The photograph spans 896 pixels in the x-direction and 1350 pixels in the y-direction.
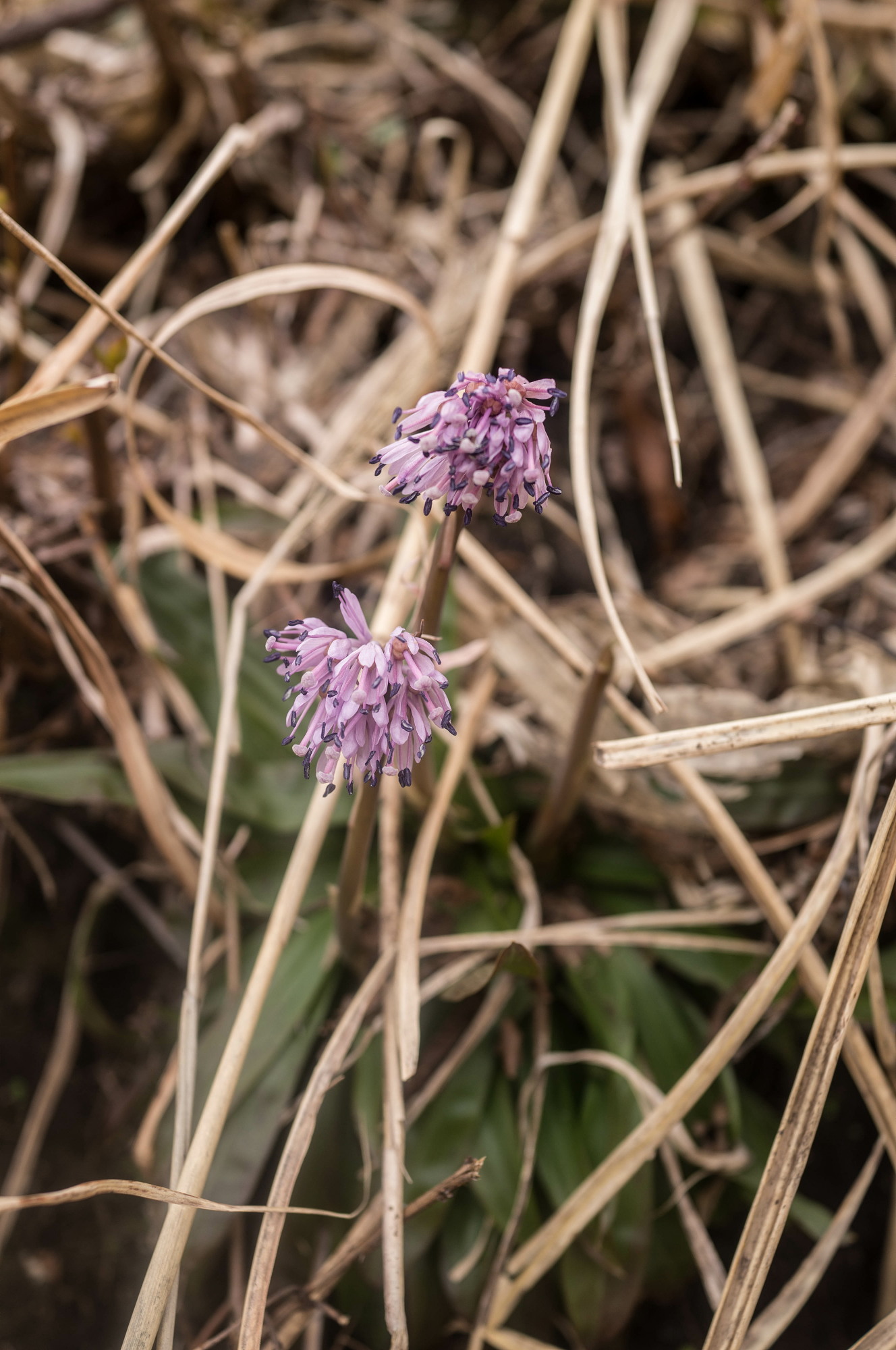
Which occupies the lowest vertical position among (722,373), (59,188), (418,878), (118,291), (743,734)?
(418,878)

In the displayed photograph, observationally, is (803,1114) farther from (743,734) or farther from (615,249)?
(615,249)

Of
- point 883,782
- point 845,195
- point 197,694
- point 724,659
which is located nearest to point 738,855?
point 883,782

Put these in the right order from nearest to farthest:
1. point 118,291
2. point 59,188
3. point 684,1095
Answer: point 684,1095
point 118,291
point 59,188

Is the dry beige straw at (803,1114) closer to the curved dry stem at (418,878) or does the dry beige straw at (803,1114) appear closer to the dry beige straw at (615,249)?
the dry beige straw at (615,249)

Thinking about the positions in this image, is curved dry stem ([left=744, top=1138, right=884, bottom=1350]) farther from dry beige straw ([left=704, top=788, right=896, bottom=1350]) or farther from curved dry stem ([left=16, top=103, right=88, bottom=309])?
curved dry stem ([left=16, top=103, right=88, bottom=309])

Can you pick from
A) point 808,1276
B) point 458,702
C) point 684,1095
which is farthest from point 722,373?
point 808,1276

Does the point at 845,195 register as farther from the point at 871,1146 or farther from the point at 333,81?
the point at 871,1146

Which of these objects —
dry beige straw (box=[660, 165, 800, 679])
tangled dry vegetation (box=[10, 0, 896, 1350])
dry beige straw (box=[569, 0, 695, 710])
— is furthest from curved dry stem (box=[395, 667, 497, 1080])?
dry beige straw (box=[660, 165, 800, 679])

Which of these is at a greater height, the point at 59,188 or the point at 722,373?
the point at 59,188
